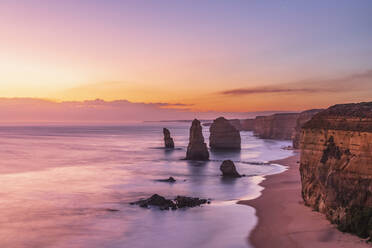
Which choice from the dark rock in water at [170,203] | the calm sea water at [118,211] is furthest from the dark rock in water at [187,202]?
the calm sea water at [118,211]

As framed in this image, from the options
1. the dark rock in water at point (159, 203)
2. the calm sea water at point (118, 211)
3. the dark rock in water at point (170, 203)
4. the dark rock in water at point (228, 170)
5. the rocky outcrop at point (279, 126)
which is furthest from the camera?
the rocky outcrop at point (279, 126)

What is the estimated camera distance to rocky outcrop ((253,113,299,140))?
513 feet

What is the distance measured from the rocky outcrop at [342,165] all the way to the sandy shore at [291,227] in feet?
3.12

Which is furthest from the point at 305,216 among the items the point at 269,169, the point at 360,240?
the point at 269,169

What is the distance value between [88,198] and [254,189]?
68.4ft

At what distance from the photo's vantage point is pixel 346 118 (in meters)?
26.2

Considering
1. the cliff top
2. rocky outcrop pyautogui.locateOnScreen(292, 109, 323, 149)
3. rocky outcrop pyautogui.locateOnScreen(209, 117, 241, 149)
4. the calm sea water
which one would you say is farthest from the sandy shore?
rocky outcrop pyautogui.locateOnScreen(292, 109, 323, 149)

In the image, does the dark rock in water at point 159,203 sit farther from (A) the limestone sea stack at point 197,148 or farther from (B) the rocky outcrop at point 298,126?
(B) the rocky outcrop at point 298,126

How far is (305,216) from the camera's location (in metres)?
28.2

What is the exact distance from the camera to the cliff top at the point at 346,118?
2456 cm

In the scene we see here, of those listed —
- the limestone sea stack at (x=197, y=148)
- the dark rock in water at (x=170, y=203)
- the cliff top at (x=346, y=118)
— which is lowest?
the dark rock in water at (x=170, y=203)

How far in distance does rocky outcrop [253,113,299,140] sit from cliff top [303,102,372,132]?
128249 mm

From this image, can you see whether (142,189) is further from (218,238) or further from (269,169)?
(269,169)

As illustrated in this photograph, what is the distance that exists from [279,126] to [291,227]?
145m
